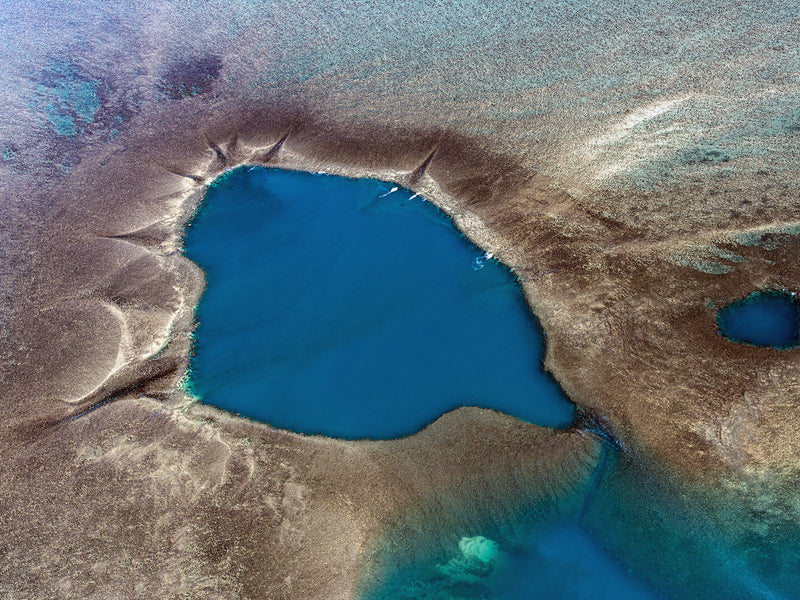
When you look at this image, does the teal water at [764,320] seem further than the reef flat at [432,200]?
Yes

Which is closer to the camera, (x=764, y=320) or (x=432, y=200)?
(x=764, y=320)

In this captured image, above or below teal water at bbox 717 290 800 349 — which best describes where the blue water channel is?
below

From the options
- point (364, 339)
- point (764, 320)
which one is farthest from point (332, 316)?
point (764, 320)

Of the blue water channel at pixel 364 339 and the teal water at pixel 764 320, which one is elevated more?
the teal water at pixel 764 320

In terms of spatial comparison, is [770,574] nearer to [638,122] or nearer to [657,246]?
[657,246]

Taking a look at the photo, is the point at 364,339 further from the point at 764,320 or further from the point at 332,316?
the point at 764,320

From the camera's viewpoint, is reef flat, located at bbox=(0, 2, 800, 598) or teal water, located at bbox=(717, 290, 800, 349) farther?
teal water, located at bbox=(717, 290, 800, 349)
